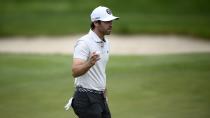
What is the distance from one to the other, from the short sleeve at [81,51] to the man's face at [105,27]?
0.99 feet

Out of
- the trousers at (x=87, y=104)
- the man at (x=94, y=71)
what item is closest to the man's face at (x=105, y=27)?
the man at (x=94, y=71)

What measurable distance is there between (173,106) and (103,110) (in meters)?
3.50

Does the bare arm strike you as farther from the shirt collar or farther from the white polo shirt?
the shirt collar

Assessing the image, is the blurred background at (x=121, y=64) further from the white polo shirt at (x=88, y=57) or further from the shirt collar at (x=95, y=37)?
the shirt collar at (x=95, y=37)

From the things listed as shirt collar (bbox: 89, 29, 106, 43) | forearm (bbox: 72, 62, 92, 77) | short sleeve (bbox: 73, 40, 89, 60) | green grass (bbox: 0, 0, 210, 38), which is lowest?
green grass (bbox: 0, 0, 210, 38)

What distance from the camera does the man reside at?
7.84m

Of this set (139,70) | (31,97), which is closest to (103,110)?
(31,97)

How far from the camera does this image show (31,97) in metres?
12.5

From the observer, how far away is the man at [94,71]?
7.84m

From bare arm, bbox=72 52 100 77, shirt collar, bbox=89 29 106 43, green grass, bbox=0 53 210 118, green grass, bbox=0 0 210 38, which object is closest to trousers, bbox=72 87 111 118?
bare arm, bbox=72 52 100 77

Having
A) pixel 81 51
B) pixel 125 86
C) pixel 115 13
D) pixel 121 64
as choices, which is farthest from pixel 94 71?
pixel 115 13

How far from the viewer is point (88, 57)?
7.80 meters

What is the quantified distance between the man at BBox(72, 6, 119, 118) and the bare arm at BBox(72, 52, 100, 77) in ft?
0.34

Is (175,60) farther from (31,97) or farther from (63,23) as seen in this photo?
(63,23)
